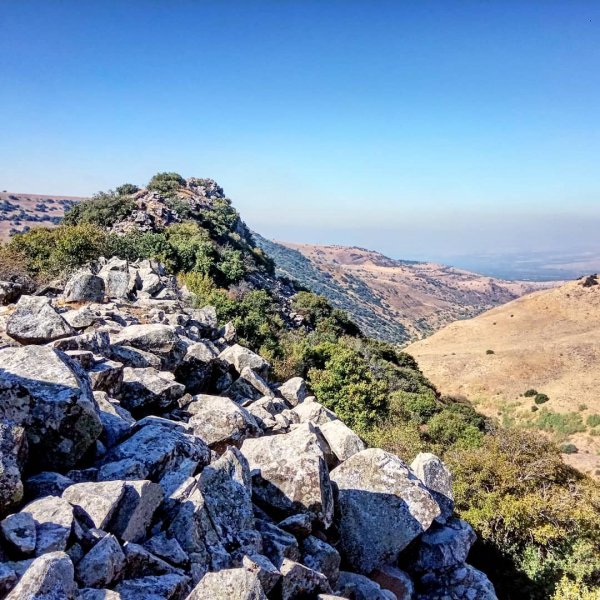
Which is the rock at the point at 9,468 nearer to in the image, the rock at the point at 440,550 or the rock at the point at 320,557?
the rock at the point at 320,557

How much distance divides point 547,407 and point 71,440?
171 ft

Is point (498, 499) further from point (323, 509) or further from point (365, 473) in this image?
point (323, 509)

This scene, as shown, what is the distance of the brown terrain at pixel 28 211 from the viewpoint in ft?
327

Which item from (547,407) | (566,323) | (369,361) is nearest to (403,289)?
(566,323)

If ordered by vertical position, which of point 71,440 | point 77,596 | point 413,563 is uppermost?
point 71,440

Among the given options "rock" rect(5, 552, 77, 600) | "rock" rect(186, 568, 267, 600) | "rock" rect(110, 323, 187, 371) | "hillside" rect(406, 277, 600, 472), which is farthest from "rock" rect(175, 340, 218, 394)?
"hillside" rect(406, 277, 600, 472)

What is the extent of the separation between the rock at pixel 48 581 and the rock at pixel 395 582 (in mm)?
5717

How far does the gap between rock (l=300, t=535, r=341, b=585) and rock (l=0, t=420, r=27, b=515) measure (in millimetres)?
4001

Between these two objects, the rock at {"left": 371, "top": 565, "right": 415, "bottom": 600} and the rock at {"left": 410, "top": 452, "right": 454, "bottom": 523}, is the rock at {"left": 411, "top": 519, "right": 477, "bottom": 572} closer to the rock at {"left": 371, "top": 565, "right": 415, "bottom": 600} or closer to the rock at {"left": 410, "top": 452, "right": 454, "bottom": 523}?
the rock at {"left": 410, "top": 452, "right": 454, "bottom": 523}

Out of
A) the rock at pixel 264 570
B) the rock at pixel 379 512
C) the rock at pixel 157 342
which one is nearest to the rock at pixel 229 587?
the rock at pixel 264 570

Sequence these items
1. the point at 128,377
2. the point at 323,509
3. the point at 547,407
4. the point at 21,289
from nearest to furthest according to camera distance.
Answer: the point at 323,509, the point at 128,377, the point at 21,289, the point at 547,407

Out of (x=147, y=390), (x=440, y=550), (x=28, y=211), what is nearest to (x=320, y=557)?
(x=440, y=550)

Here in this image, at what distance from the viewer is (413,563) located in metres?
8.91

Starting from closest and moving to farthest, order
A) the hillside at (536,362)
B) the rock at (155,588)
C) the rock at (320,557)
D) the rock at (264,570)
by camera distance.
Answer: the rock at (155,588)
the rock at (264,570)
the rock at (320,557)
the hillside at (536,362)
